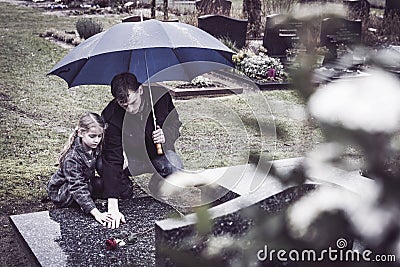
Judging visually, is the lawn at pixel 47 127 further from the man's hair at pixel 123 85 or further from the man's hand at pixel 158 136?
the man's hair at pixel 123 85

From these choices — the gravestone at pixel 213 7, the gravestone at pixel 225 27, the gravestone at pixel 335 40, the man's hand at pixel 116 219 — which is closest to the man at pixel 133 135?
the man's hand at pixel 116 219

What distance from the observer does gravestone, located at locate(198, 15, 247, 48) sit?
12.5 meters

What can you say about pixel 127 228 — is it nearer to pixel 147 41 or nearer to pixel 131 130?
pixel 131 130

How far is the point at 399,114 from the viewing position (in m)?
0.91

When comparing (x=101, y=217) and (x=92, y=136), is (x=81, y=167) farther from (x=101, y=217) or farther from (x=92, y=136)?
(x=101, y=217)

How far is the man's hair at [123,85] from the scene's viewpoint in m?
4.40

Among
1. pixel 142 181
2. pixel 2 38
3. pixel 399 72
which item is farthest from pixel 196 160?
pixel 2 38

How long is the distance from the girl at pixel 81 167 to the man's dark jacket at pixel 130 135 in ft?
0.43

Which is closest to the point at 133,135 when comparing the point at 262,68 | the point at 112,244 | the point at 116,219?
the point at 116,219

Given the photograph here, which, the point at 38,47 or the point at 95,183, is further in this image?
the point at 38,47

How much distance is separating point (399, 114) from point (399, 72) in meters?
0.17

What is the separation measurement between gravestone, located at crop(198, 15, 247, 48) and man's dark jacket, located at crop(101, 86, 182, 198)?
25.9 feet

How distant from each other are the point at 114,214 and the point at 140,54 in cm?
131

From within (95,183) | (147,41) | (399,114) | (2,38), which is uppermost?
(399,114)
